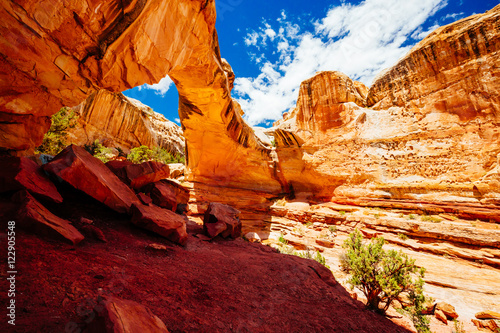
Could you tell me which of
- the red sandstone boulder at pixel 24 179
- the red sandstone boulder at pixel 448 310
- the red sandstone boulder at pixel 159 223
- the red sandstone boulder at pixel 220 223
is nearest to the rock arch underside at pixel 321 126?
the red sandstone boulder at pixel 448 310

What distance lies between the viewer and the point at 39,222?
9.09 feet

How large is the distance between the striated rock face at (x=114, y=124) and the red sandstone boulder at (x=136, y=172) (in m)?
18.6

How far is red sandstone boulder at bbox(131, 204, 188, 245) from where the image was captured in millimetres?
4680

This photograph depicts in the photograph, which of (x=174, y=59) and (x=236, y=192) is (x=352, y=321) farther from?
(x=236, y=192)

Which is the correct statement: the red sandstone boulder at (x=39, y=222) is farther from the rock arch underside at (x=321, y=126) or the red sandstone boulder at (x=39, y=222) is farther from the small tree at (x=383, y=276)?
the small tree at (x=383, y=276)

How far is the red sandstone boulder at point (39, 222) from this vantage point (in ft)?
8.97

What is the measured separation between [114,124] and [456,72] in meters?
30.7

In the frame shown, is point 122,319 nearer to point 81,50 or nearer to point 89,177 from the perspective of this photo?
point 89,177

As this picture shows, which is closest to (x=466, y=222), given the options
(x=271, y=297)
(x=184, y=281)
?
(x=271, y=297)

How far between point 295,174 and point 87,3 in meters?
15.7

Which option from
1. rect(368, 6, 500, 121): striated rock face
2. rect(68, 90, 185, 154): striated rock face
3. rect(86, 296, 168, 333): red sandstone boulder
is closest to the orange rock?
rect(86, 296, 168, 333): red sandstone boulder

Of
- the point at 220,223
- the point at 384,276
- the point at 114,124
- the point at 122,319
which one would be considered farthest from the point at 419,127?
the point at 114,124

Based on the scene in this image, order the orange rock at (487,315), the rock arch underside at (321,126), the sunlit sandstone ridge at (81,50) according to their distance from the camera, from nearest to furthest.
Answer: the sunlit sandstone ridge at (81,50), the rock arch underside at (321,126), the orange rock at (487,315)

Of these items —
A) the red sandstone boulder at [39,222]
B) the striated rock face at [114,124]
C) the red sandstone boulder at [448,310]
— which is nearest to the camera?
the red sandstone boulder at [39,222]
